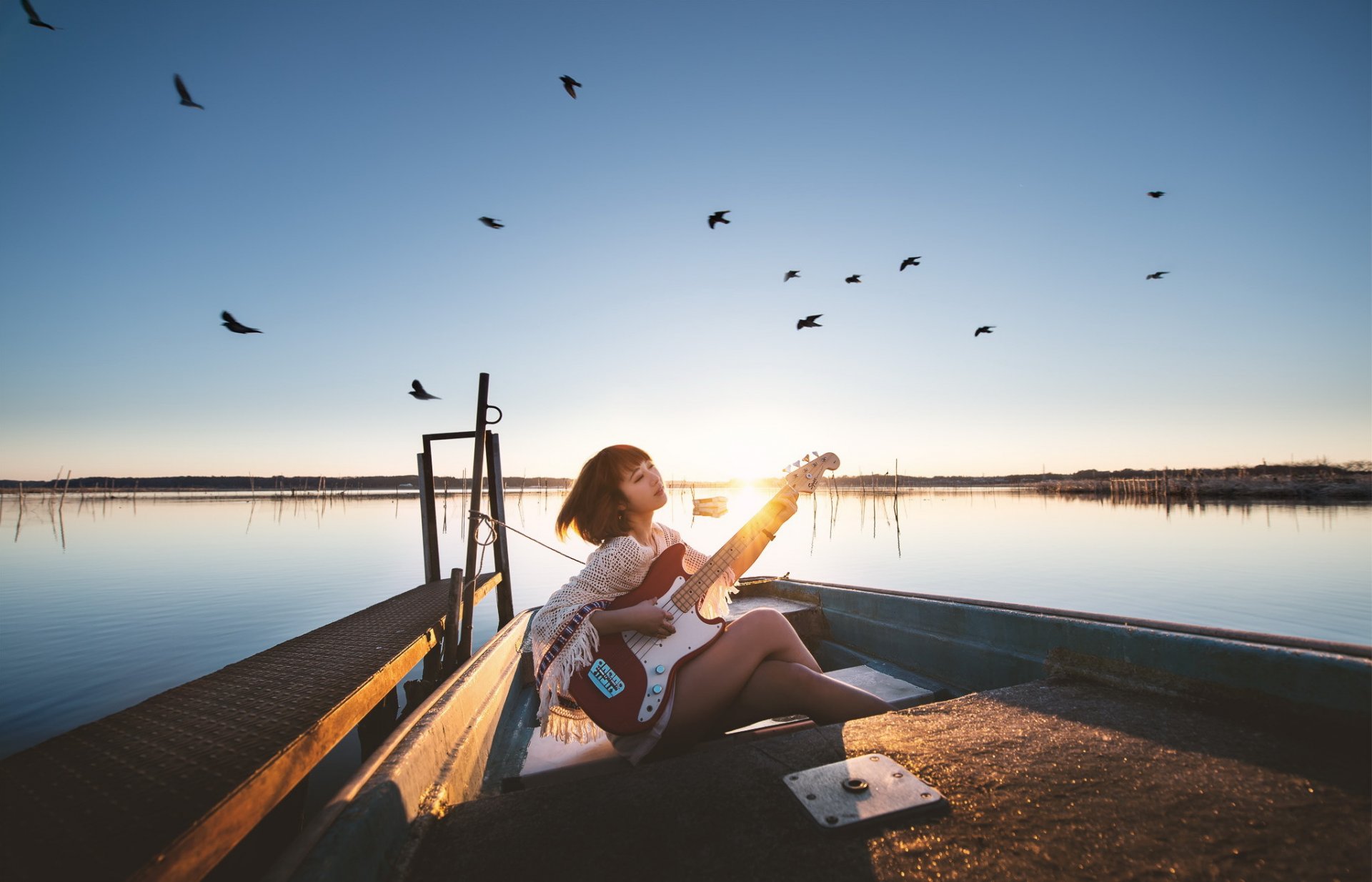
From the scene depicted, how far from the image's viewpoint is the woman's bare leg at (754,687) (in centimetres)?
214

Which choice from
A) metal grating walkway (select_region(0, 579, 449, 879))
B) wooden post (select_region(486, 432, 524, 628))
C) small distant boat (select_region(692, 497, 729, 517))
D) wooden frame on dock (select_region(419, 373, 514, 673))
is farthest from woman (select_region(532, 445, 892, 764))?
small distant boat (select_region(692, 497, 729, 517))

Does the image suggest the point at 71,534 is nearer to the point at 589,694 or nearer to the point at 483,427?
the point at 483,427

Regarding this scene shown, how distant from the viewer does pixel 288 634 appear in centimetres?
822

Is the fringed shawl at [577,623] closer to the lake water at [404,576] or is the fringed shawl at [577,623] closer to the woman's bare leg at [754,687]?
the woman's bare leg at [754,687]

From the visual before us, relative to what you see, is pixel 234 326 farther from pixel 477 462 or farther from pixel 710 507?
pixel 710 507

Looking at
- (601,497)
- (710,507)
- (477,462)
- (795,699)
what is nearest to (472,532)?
(477,462)

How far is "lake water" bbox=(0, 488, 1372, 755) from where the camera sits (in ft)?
22.6

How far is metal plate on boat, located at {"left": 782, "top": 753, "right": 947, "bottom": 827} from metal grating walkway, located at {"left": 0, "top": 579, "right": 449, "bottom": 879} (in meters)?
1.55

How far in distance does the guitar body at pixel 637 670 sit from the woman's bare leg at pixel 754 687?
2.2 inches

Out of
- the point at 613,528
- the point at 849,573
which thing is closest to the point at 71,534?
the point at 849,573

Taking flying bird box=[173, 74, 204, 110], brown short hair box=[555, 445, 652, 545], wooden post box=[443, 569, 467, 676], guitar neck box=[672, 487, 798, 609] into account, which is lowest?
wooden post box=[443, 569, 467, 676]

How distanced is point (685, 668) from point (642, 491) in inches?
30.2

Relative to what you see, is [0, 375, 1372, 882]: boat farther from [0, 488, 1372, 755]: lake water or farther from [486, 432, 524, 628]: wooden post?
[486, 432, 524, 628]: wooden post

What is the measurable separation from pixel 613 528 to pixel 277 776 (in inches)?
57.0
